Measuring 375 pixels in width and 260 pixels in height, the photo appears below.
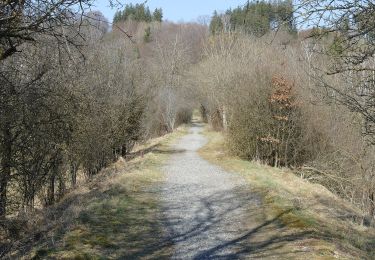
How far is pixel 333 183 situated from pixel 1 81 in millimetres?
13668

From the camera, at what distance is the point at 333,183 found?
18844 mm

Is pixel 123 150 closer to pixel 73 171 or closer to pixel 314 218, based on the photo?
pixel 73 171

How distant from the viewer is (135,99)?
23.5m

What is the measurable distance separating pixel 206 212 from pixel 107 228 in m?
2.82

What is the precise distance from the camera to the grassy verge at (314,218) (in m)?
8.35

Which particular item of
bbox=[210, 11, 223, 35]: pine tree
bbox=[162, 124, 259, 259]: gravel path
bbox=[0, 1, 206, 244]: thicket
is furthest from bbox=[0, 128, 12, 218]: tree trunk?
bbox=[210, 11, 223, 35]: pine tree

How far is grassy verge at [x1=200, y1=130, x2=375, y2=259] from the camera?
27.4ft

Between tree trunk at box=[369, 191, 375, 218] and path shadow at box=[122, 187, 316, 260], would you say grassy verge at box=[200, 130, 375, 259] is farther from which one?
tree trunk at box=[369, 191, 375, 218]

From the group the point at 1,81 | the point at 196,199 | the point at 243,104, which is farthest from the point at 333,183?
the point at 1,81

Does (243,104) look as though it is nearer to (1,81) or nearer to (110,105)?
(110,105)

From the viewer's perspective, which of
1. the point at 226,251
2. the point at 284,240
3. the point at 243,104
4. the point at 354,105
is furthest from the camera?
the point at 243,104

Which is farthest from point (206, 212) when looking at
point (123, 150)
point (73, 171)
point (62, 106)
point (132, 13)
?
point (123, 150)

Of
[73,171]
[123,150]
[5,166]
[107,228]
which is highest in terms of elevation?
[5,166]

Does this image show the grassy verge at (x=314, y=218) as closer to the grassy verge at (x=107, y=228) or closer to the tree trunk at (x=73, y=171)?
the grassy verge at (x=107, y=228)
